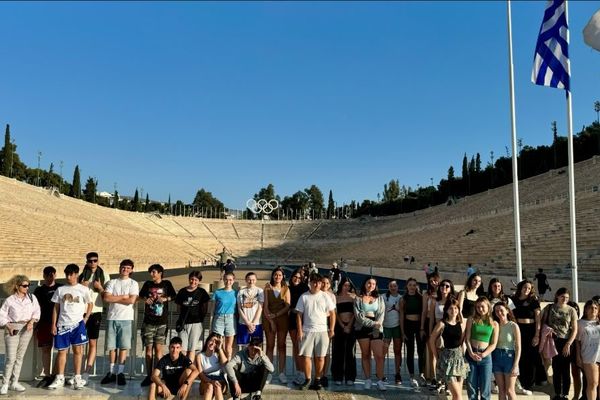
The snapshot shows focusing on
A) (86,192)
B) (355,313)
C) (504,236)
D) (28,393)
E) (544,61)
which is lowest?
(28,393)

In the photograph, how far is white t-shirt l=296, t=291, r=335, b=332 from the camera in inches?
254

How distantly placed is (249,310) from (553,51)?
26.4ft

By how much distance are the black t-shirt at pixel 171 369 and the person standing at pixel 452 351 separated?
3.24 meters

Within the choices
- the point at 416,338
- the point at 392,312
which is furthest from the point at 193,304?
the point at 416,338

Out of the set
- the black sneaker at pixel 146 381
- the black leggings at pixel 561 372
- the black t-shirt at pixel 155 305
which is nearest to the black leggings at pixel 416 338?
the black leggings at pixel 561 372

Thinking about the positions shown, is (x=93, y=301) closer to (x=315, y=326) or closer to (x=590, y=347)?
(x=315, y=326)

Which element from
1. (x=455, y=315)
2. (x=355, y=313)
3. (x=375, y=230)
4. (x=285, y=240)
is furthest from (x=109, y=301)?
(x=285, y=240)

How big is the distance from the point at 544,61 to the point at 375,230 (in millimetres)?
60447

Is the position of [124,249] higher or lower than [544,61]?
lower

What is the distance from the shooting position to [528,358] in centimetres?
652

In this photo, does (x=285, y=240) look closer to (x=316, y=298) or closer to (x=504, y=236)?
(x=504, y=236)

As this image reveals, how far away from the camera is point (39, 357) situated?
7.17m

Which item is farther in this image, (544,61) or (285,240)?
(285,240)

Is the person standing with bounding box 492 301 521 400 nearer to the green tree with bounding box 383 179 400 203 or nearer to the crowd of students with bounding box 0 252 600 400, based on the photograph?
the crowd of students with bounding box 0 252 600 400
